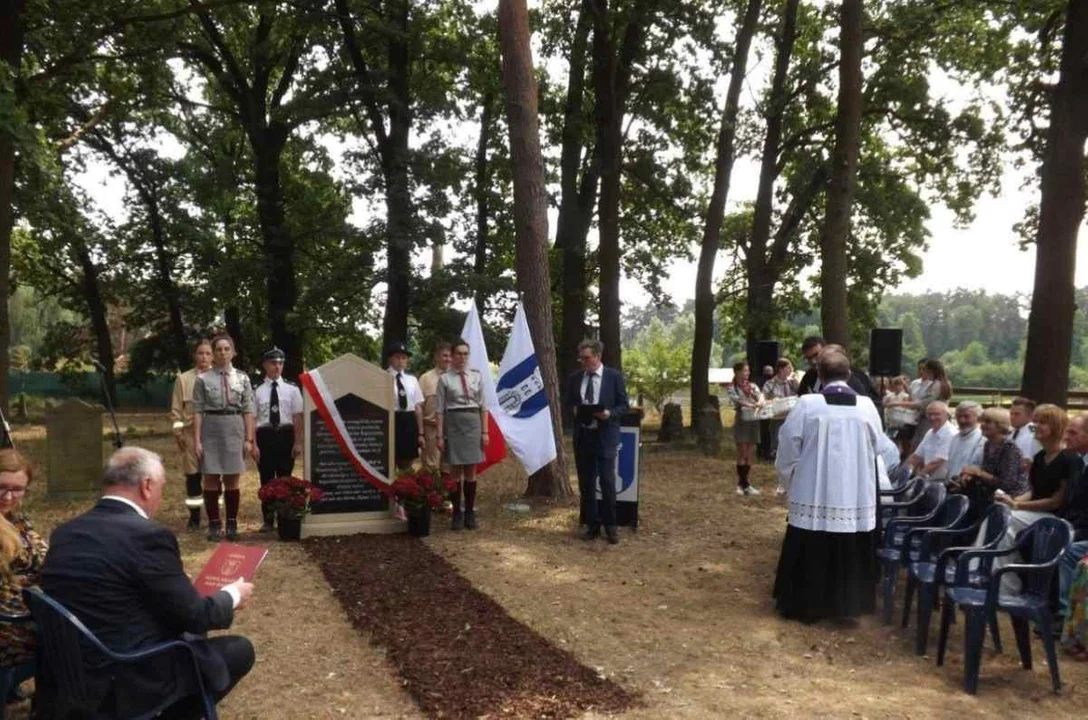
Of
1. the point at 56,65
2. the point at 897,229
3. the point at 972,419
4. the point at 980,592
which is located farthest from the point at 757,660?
the point at 897,229

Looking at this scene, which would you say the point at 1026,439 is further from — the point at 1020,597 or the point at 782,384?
the point at 782,384

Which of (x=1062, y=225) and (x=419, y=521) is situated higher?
(x=1062, y=225)

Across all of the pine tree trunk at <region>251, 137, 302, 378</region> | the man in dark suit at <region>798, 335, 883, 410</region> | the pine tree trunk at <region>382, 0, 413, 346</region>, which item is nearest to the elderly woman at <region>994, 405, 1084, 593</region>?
the man in dark suit at <region>798, 335, 883, 410</region>

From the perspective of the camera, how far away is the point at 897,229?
2362 centimetres

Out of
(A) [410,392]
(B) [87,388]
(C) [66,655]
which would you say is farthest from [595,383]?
(B) [87,388]

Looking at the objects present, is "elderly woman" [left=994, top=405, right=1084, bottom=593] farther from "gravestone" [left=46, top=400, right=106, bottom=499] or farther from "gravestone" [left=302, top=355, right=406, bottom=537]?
"gravestone" [left=46, top=400, right=106, bottom=499]

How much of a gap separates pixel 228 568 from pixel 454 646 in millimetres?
1979

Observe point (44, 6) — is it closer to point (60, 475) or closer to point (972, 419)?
point (60, 475)

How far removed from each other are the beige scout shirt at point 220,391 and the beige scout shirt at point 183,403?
993 mm

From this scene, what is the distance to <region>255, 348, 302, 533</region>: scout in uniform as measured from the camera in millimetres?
9094

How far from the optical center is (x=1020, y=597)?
507cm

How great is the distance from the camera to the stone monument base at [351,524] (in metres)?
8.80

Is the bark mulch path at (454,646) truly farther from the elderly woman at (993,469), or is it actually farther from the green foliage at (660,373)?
the green foliage at (660,373)

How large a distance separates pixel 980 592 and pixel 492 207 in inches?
759
